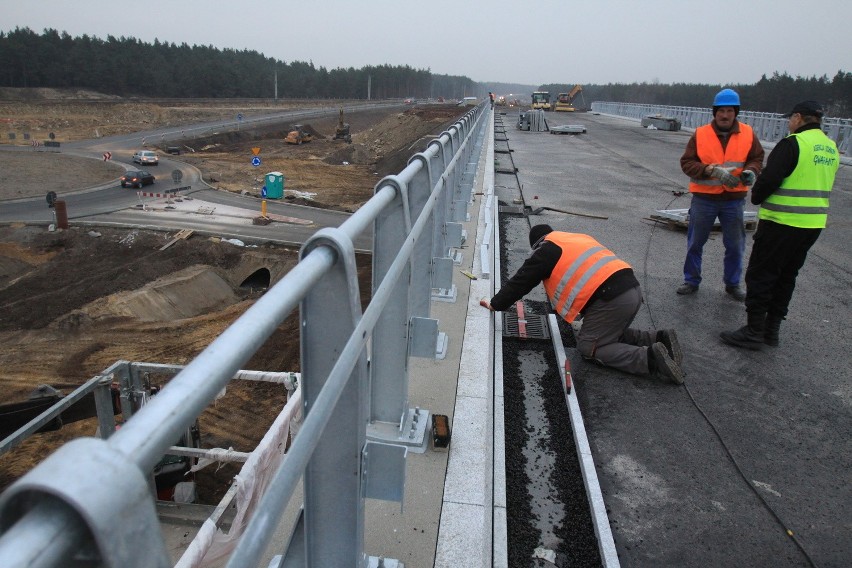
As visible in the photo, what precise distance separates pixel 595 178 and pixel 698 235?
799cm

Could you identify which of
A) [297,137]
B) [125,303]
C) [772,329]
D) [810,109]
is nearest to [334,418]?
[772,329]

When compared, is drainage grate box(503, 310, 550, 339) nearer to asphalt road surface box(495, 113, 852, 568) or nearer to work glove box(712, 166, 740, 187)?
asphalt road surface box(495, 113, 852, 568)

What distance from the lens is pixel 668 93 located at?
119750mm

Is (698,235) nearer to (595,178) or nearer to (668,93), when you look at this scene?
(595,178)

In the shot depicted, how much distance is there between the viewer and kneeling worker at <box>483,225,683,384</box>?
447cm

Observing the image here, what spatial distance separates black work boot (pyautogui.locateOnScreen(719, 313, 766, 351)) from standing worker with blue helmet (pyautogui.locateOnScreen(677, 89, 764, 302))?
3.71 ft

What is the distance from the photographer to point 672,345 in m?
4.54

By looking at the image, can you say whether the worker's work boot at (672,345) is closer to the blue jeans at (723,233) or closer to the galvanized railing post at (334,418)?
the blue jeans at (723,233)

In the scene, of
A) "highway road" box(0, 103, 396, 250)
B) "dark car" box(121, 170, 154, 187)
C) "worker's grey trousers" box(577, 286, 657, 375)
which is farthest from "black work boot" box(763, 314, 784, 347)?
"dark car" box(121, 170, 154, 187)

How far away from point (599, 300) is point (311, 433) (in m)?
3.62

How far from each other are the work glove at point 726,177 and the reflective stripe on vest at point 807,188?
Answer: 0.79m

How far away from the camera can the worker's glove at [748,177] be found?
5764 mm

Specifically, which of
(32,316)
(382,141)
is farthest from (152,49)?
(32,316)

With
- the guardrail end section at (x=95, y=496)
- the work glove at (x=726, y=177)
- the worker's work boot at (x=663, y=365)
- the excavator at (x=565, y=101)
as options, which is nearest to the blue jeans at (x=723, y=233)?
the work glove at (x=726, y=177)
